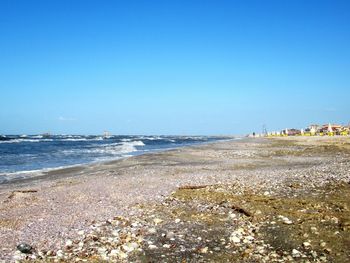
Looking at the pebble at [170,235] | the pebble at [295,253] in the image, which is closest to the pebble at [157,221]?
the pebble at [170,235]

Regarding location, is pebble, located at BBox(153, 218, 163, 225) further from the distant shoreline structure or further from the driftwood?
the distant shoreline structure

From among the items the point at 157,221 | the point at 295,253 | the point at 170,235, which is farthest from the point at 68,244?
the point at 295,253

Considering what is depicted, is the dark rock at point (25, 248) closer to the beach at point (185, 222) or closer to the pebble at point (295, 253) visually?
the beach at point (185, 222)

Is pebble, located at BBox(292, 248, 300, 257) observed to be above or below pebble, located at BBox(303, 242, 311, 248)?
below

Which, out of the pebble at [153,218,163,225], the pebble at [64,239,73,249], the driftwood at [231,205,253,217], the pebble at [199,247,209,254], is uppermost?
the driftwood at [231,205,253,217]

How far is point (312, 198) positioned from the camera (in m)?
12.1

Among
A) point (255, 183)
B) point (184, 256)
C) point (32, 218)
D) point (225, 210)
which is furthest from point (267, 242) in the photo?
point (255, 183)

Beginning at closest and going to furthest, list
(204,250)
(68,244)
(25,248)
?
(204,250) → (25,248) → (68,244)

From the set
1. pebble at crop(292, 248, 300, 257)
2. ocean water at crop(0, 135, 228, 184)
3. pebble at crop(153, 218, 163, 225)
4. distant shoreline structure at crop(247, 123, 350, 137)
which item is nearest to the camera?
pebble at crop(292, 248, 300, 257)

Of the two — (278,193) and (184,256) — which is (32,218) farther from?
(278,193)

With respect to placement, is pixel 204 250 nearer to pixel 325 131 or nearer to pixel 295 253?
pixel 295 253

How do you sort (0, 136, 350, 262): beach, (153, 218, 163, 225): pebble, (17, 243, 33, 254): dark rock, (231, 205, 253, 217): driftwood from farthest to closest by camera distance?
(231, 205, 253, 217): driftwood → (153, 218, 163, 225): pebble → (17, 243, 33, 254): dark rock → (0, 136, 350, 262): beach

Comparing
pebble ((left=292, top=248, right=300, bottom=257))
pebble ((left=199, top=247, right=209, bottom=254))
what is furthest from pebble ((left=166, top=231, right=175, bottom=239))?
pebble ((left=292, top=248, right=300, bottom=257))

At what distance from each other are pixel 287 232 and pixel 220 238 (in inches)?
61.1
